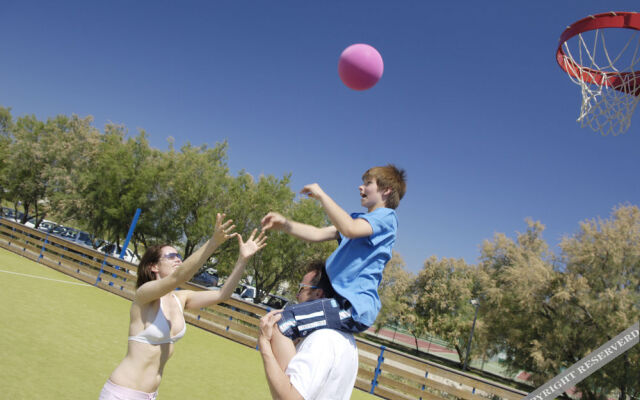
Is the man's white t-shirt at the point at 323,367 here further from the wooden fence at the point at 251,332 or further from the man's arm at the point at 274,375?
the wooden fence at the point at 251,332

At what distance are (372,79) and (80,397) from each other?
5292mm

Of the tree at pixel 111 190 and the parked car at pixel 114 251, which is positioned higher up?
the tree at pixel 111 190

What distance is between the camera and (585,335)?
2183cm

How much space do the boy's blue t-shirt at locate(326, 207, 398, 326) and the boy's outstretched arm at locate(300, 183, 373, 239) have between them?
77 mm

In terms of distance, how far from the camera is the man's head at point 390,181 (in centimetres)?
246

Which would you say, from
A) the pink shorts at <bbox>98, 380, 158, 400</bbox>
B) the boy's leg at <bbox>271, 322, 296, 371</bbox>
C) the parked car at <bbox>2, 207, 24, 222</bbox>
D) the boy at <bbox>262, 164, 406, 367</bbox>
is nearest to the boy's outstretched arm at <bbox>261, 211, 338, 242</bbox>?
the boy at <bbox>262, 164, 406, 367</bbox>

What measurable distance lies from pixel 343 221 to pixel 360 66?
1.65m

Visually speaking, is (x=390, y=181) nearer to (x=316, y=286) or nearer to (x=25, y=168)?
(x=316, y=286)

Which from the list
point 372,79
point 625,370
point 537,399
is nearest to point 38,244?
point 372,79

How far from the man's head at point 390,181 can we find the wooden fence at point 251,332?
7652 mm

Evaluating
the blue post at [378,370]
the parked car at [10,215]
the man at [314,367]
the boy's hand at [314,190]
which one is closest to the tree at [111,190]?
the parked car at [10,215]

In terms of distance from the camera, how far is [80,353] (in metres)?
6.70

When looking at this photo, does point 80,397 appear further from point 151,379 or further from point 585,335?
point 585,335

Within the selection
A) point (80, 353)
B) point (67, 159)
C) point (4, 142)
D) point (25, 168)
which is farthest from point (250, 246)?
point (4, 142)
